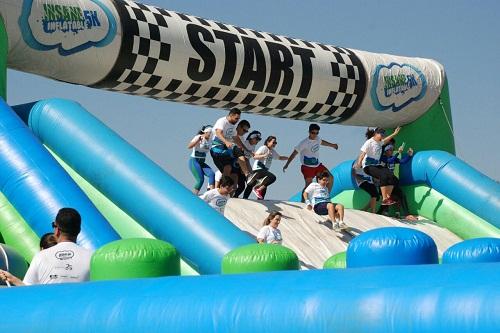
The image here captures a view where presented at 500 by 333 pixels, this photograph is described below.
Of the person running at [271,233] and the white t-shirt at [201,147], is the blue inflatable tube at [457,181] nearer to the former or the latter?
the white t-shirt at [201,147]

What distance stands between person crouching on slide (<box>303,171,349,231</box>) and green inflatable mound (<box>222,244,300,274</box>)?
4425 millimetres

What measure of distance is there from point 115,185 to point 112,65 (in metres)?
1.91

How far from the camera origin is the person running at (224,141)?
8867mm

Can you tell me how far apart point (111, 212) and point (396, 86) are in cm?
505

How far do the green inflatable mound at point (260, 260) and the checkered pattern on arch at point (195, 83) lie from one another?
174 inches

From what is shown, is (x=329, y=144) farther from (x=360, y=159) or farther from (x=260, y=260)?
(x=260, y=260)

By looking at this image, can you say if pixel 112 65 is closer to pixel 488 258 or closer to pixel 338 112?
pixel 338 112

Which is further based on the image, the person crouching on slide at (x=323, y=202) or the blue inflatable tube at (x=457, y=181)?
the blue inflatable tube at (x=457, y=181)

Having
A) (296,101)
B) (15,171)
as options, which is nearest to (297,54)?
(296,101)

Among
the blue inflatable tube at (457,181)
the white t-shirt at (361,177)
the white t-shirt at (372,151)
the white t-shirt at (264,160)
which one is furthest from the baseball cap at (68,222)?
the blue inflatable tube at (457,181)

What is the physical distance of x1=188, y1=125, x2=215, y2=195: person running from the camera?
9.20 meters

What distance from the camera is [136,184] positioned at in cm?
689

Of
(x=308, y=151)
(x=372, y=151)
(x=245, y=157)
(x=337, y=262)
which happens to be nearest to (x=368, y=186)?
(x=372, y=151)

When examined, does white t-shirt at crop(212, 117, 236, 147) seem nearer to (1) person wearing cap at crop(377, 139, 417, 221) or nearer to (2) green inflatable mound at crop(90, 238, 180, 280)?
(1) person wearing cap at crop(377, 139, 417, 221)
